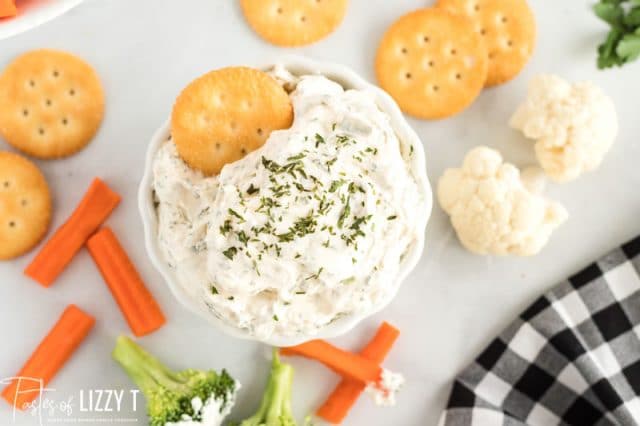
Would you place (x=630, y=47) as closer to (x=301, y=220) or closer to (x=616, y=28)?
(x=616, y=28)

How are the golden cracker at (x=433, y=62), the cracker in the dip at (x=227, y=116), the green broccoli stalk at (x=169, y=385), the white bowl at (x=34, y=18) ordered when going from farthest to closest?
1. the golden cracker at (x=433, y=62)
2. the green broccoli stalk at (x=169, y=385)
3. the cracker in the dip at (x=227, y=116)
4. the white bowl at (x=34, y=18)

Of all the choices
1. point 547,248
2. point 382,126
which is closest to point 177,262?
point 382,126

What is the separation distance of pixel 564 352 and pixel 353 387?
1.31ft

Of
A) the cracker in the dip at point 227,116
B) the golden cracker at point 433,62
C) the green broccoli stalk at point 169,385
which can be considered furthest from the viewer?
the golden cracker at point 433,62

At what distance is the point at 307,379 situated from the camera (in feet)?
4.52

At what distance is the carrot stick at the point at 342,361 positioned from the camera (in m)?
1.32

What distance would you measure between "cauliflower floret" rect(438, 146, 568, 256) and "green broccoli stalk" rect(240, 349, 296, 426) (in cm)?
40

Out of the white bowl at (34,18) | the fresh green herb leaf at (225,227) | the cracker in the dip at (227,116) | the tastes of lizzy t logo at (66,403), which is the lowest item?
the tastes of lizzy t logo at (66,403)

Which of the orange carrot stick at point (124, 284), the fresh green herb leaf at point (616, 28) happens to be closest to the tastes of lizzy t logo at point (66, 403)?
the orange carrot stick at point (124, 284)

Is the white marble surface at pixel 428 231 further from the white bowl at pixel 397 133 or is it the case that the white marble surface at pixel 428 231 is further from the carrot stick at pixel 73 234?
the white bowl at pixel 397 133

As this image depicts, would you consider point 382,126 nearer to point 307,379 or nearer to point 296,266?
point 296,266

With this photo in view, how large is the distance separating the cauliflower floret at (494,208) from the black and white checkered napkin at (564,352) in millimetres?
132

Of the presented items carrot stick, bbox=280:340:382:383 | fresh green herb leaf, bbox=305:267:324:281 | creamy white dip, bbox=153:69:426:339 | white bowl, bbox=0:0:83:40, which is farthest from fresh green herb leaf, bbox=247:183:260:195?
carrot stick, bbox=280:340:382:383

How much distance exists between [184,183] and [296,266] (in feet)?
0.67
